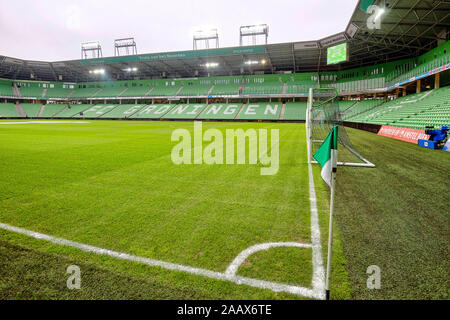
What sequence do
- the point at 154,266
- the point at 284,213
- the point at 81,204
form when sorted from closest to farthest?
the point at 154,266
the point at 284,213
the point at 81,204

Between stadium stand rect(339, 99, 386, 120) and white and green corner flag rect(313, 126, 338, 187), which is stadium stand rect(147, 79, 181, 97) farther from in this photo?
white and green corner flag rect(313, 126, 338, 187)

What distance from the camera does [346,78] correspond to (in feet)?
150

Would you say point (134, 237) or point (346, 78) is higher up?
point (346, 78)

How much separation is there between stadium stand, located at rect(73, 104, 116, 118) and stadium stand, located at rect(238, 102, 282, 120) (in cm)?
3377

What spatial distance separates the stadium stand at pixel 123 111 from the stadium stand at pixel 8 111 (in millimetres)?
20945

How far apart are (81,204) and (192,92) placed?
174ft

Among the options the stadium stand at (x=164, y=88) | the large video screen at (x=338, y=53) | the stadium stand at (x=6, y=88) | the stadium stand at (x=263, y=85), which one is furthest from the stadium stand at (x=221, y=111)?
the stadium stand at (x=6, y=88)

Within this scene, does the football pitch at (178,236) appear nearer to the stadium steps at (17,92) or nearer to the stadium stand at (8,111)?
the stadium stand at (8,111)

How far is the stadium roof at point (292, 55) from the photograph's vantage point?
75.5ft

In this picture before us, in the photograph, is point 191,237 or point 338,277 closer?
point 338,277

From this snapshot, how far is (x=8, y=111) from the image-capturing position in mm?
53500
